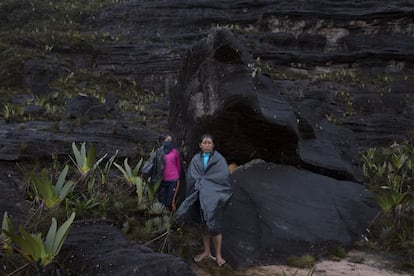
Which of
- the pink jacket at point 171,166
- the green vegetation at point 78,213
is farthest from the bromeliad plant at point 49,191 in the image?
the pink jacket at point 171,166

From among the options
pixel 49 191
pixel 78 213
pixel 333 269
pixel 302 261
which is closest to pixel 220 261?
pixel 302 261

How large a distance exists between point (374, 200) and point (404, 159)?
4.02 meters

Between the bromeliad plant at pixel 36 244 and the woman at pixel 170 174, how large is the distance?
8.08ft

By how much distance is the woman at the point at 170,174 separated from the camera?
6699mm

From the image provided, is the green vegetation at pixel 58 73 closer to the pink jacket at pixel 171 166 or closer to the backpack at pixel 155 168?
the backpack at pixel 155 168

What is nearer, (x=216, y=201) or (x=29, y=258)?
(x=29, y=258)

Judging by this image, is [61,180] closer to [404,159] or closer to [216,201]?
[216,201]

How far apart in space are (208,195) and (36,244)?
247cm

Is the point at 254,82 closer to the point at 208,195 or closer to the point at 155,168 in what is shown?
the point at 155,168

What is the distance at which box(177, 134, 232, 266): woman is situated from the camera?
5.59 m

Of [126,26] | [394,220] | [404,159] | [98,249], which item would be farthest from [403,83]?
[126,26]

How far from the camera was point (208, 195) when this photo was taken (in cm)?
571

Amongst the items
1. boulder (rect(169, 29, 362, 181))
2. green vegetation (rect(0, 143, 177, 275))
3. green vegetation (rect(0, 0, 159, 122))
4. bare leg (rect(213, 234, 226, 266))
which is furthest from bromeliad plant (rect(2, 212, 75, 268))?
green vegetation (rect(0, 0, 159, 122))

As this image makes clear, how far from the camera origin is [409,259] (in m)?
6.08
